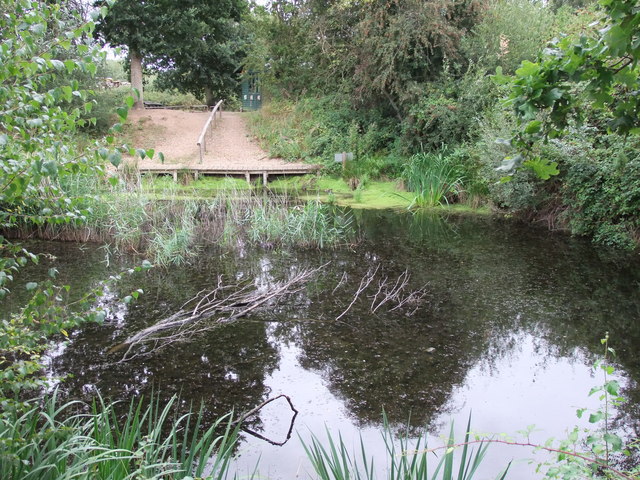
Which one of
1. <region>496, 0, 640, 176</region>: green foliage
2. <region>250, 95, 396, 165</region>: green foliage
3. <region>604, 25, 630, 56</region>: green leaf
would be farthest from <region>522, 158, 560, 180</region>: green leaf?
<region>250, 95, 396, 165</region>: green foliage

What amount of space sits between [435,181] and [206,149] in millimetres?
8291

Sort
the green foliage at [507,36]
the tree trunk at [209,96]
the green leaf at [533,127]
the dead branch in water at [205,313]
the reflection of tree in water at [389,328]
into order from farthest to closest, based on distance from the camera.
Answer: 1. the tree trunk at [209,96]
2. the green foliage at [507,36]
3. the dead branch in water at [205,313]
4. the reflection of tree in water at [389,328]
5. the green leaf at [533,127]

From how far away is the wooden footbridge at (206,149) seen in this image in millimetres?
14242

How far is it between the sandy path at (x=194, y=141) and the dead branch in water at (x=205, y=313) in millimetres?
9186

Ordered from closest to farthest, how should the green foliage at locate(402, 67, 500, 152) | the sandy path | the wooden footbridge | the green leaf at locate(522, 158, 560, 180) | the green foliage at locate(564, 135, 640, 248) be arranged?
the green leaf at locate(522, 158, 560, 180) → the green foliage at locate(564, 135, 640, 248) → the green foliage at locate(402, 67, 500, 152) → the wooden footbridge → the sandy path

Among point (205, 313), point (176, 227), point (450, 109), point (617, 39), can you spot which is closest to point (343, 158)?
point (450, 109)

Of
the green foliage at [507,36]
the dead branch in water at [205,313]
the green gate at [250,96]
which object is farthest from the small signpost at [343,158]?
the green gate at [250,96]

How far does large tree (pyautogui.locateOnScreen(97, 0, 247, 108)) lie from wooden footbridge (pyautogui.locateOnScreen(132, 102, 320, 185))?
1.95 meters

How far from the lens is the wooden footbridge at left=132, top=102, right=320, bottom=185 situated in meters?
14.2

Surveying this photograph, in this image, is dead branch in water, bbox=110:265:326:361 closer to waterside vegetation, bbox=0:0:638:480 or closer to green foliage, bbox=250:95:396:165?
waterside vegetation, bbox=0:0:638:480

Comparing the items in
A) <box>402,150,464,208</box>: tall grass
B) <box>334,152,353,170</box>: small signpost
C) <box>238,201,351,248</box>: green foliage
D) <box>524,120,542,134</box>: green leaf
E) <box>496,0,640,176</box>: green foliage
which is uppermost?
<box>334,152,353,170</box>: small signpost

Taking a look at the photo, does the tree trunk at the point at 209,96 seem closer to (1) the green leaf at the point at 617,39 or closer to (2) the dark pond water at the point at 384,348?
(2) the dark pond water at the point at 384,348

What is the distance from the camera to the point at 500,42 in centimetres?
1261

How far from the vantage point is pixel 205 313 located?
16.2 feet
